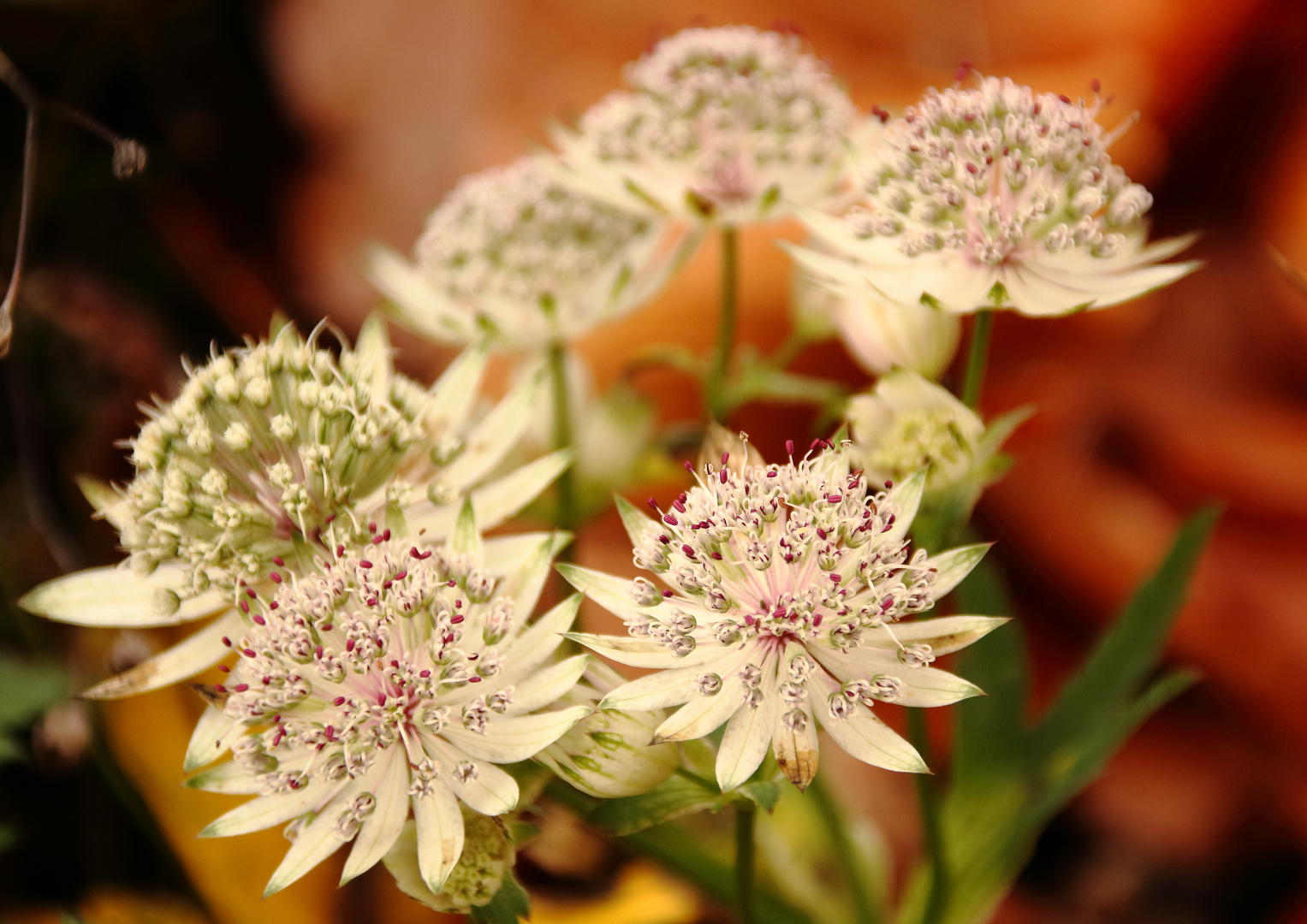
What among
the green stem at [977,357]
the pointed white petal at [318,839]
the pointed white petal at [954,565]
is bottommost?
the pointed white petal at [318,839]

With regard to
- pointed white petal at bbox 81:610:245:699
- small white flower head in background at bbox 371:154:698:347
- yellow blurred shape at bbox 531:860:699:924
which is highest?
small white flower head in background at bbox 371:154:698:347

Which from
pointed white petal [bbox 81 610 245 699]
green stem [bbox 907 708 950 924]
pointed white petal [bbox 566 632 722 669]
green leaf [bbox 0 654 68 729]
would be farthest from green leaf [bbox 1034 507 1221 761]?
green leaf [bbox 0 654 68 729]

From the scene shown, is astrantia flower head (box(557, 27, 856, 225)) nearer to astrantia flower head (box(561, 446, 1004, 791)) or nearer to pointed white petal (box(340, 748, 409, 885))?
astrantia flower head (box(561, 446, 1004, 791))

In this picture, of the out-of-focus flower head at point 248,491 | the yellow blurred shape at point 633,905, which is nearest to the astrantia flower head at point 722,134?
the out-of-focus flower head at point 248,491

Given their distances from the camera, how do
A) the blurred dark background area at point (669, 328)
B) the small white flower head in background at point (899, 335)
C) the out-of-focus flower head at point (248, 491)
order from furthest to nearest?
the blurred dark background area at point (669, 328), the small white flower head in background at point (899, 335), the out-of-focus flower head at point (248, 491)

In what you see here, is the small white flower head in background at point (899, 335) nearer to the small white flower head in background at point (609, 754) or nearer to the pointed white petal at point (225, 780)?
the small white flower head in background at point (609, 754)

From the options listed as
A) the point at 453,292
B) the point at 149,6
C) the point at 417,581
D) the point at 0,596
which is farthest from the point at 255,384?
the point at 149,6
